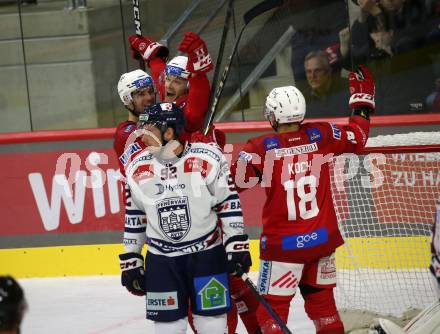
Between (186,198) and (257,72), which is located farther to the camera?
(257,72)

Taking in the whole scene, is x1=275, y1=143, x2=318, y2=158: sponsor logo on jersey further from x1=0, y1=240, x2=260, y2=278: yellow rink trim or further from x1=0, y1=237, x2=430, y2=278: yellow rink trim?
x1=0, y1=240, x2=260, y2=278: yellow rink trim

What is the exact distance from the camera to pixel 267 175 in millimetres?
4898

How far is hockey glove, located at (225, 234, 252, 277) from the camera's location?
4.62 meters

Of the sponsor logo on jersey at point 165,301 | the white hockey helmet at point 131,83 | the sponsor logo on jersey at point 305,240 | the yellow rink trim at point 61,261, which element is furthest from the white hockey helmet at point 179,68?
the yellow rink trim at point 61,261

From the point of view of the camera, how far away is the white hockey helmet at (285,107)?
4.91 meters

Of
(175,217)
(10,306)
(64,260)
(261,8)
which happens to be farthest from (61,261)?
(10,306)

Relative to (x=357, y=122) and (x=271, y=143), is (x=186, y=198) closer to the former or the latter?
(x=271, y=143)

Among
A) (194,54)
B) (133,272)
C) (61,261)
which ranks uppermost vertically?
(194,54)

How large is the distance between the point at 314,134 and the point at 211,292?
0.84 metres

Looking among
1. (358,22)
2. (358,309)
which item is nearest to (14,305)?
(358,309)

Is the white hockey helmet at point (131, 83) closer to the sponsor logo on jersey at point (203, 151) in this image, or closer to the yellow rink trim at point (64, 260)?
the sponsor logo on jersey at point (203, 151)

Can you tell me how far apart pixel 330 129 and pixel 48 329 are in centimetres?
224

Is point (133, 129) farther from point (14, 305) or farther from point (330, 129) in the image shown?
point (14, 305)

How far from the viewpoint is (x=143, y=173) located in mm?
4652
